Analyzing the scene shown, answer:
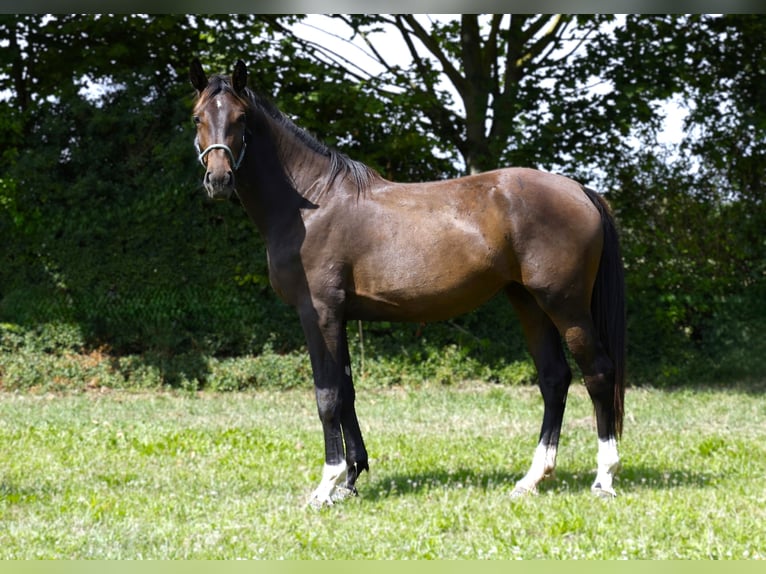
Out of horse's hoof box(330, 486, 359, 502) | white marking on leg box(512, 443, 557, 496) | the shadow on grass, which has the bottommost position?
the shadow on grass

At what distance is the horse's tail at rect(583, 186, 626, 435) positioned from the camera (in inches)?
227

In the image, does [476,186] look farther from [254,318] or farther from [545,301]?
[254,318]

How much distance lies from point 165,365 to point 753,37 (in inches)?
396

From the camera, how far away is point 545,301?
18.3 ft

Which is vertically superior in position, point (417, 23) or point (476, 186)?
point (417, 23)

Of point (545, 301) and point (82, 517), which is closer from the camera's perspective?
point (82, 517)

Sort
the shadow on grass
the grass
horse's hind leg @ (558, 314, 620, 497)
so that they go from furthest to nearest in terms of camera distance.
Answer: the shadow on grass
horse's hind leg @ (558, 314, 620, 497)
the grass

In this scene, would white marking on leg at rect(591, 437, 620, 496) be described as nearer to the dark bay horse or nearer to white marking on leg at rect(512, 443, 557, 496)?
the dark bay horse

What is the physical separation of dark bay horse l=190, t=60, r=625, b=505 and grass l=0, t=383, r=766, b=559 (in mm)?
499

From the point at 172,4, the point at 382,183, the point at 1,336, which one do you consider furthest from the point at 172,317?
the point at 172,4

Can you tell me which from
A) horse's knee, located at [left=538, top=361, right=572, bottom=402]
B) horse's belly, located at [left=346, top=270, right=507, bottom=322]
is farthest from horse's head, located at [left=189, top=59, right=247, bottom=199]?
horse's knee, located at [left=538, top=361, right=572, bottom=402]

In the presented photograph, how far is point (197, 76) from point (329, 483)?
2.72 meters

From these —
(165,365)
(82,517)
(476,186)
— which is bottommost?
(165,365)

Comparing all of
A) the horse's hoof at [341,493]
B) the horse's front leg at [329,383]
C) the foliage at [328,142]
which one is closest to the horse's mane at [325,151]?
the horse's front leg at [329,383]
